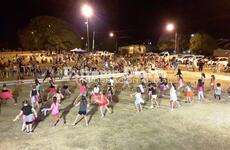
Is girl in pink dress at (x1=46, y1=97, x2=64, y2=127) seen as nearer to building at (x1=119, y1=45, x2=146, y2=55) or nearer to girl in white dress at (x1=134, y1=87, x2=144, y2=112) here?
girl in white dress at (x1=134, y1=87, x2=144, y2=112)

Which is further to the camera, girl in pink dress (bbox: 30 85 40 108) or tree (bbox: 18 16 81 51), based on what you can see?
tree (bbox: 18 16 81 51)

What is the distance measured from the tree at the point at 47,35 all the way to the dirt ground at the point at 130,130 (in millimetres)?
54551

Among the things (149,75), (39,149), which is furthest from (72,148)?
(149,75)

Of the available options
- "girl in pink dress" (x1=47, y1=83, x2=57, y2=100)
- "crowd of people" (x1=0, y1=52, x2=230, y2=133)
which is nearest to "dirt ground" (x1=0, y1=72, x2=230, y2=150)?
"crowd of people" (x1=0, y1=52, x2=230, y2=133)

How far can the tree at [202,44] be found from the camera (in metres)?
70.9

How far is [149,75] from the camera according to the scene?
124ft

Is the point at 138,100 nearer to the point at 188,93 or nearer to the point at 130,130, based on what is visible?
the point at 130,130

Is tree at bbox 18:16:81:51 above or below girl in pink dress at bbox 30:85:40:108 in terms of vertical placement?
above

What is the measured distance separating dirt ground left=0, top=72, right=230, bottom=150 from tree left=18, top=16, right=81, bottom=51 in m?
54.6

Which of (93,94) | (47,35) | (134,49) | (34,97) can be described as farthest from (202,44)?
(34,97)

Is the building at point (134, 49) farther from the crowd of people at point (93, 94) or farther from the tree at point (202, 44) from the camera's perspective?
the crowd of people at point (93, 94)

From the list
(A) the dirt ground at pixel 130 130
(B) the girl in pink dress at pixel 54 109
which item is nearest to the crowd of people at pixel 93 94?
(B) the girl in pink dress at pixel 54 109

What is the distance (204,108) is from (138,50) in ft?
252

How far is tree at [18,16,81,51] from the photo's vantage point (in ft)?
247
